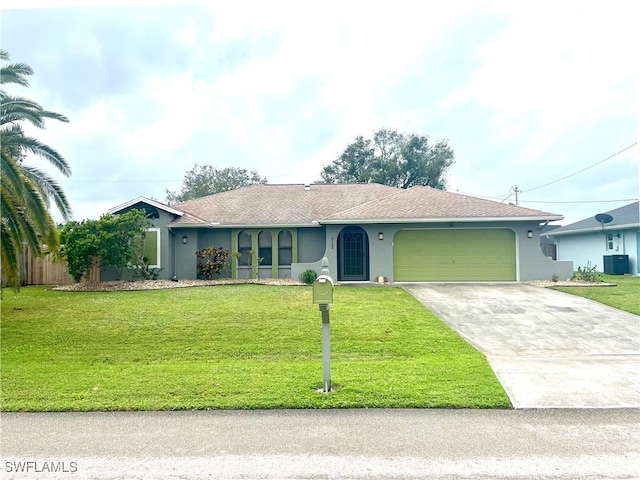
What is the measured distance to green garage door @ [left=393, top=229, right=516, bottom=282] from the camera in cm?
1576

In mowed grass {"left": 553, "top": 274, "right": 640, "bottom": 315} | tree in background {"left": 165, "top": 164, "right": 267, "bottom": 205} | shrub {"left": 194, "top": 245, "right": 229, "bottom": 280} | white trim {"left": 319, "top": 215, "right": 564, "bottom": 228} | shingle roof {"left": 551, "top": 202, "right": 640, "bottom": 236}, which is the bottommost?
mowed grass {"left": 553, "top": 274, "right": 640, "bottom": 315}

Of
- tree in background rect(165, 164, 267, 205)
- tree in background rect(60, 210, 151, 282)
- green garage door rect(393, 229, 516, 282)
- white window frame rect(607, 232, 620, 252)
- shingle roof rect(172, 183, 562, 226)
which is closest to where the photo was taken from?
tree in background rect(60, 210, 151, 282)

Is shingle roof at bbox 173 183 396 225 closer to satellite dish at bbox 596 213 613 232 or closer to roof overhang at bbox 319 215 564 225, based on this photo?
roof overhang at bbox 319 215 564 225

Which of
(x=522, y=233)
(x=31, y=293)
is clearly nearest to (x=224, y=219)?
(x=31, y=293)

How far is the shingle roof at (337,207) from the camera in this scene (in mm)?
15414

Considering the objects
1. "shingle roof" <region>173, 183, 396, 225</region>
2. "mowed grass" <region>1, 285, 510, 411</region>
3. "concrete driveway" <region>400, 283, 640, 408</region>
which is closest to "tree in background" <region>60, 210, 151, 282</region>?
"shingle roof" <region>173, 183, 396, 225</region>

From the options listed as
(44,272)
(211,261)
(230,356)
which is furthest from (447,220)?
(44,272)

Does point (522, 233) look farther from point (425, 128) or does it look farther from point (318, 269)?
point (425, 128)

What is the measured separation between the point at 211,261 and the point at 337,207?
609 cm

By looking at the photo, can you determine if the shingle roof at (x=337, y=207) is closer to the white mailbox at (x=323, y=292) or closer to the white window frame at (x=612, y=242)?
the white window frame at (x=612, y=242)

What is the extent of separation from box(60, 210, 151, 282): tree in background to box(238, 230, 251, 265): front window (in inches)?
155

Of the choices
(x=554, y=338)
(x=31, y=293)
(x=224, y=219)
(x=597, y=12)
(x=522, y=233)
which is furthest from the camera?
(x=224, y=219)

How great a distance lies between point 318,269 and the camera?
1582cm

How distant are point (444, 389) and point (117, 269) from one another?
14.6 m
